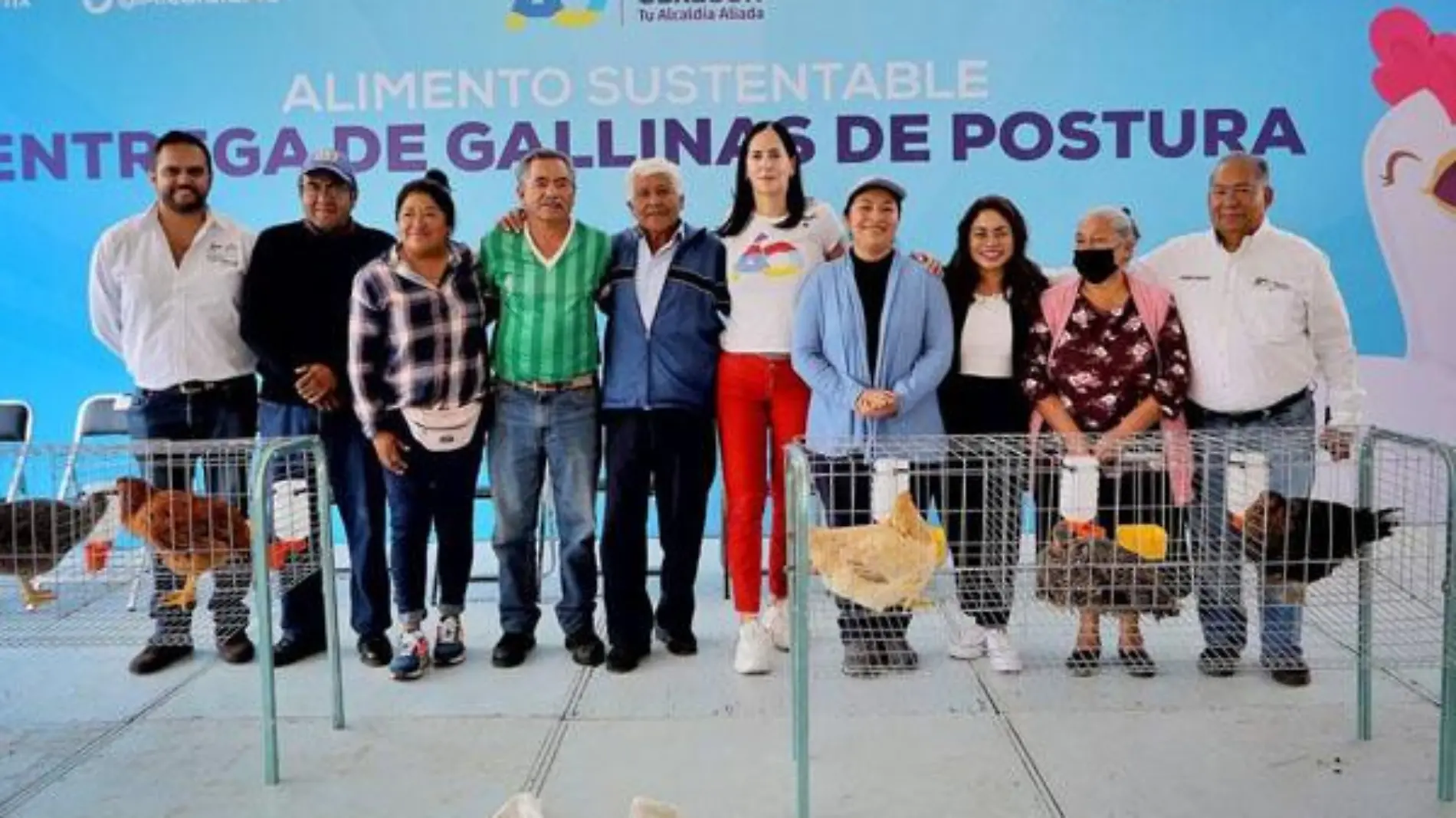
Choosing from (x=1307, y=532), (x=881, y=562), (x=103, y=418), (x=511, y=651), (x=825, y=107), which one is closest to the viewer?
(x=881, y=562)

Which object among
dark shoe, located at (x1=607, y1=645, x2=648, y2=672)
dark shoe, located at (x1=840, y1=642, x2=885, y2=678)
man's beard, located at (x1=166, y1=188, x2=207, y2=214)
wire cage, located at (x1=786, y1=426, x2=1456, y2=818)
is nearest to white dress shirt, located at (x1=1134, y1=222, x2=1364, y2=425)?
wire cage, located at (x1=786, y1=426, x2=1456, y2=818)

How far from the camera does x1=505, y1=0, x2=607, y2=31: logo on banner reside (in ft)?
17.4

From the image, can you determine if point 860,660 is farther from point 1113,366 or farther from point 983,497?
point 1113,366

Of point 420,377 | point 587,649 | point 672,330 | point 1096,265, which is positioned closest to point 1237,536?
point 1096,265

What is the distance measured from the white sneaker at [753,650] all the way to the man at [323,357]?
1.12 meters

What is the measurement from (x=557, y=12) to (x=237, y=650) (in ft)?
9.41

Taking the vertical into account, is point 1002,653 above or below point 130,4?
below

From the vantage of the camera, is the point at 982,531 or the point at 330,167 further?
the point at 330,167

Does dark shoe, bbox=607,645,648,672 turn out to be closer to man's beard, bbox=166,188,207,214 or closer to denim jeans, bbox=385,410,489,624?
denim jeans, bbox=385,410,489,624

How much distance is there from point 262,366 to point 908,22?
296 cm

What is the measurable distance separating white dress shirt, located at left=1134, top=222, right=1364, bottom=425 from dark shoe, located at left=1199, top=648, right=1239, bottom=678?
73 cm

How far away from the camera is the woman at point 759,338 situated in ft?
12.4

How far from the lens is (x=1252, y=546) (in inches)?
119

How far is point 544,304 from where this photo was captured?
3758mm
